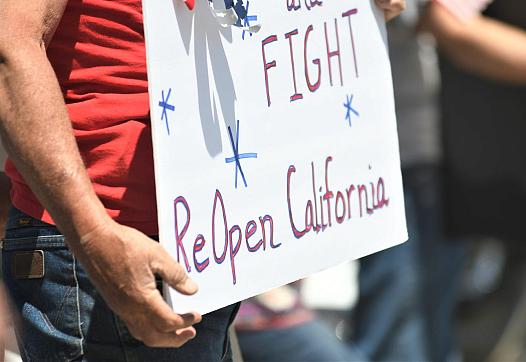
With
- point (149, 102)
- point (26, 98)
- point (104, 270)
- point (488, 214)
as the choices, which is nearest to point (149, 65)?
point (149, 102)

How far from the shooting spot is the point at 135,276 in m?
1.59

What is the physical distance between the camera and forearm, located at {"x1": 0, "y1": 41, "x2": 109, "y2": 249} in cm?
158

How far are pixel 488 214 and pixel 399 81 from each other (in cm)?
68

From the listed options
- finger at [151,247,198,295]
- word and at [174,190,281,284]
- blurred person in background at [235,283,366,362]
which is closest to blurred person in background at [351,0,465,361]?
blurred person in background at [235,283,366,362]

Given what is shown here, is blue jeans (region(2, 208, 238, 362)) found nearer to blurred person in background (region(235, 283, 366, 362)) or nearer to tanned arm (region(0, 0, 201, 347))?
tanned arm (region(0, 0, 201, 347))

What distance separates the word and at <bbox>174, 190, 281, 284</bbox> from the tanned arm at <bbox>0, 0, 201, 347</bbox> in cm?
8

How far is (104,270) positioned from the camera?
1.60 metres

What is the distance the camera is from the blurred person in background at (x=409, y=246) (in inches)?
153

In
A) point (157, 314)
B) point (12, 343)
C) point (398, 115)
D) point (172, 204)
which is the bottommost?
point (398, 115)

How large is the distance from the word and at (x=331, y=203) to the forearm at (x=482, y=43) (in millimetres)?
1616

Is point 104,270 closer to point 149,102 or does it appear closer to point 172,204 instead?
point 172,204

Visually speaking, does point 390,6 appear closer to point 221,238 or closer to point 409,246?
point 221,238

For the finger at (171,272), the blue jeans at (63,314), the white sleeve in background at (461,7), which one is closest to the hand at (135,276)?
the finger at (171,272)

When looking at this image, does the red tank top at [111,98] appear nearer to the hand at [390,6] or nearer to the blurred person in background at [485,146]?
the hand at [390,6]
